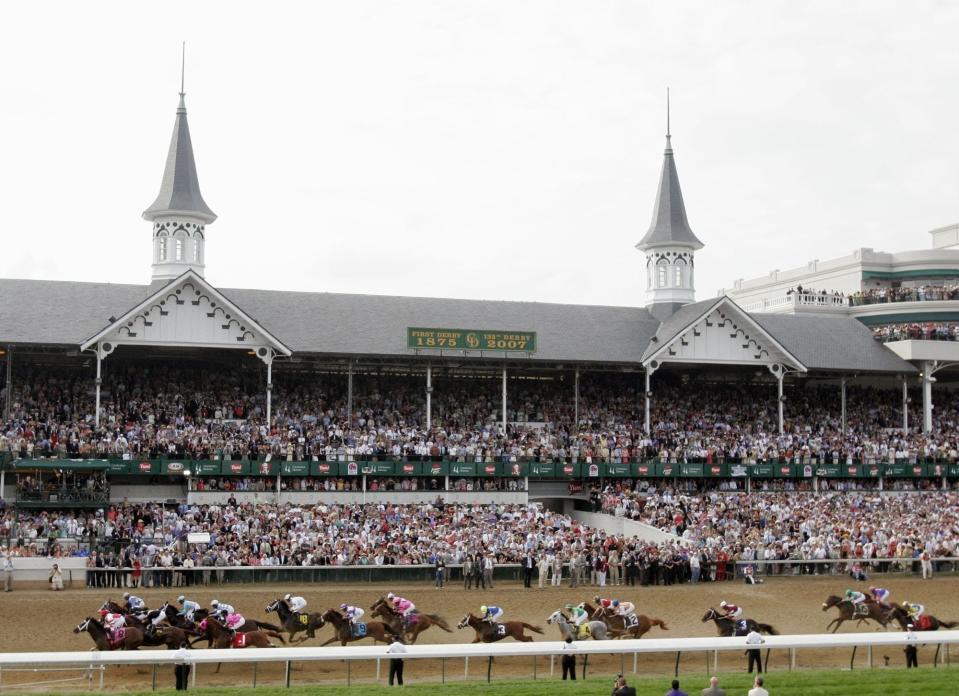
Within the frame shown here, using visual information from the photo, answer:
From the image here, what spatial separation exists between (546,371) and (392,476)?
8.03 meters

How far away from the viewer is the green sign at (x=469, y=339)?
38.9 m

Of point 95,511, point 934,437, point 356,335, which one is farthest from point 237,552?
point 934,437

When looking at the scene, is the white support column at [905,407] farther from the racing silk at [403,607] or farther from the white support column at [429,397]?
the racing silk at [403,607]

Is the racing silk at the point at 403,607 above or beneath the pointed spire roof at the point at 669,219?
beneath

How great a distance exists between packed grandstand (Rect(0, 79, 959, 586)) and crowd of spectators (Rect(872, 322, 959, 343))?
203 mm

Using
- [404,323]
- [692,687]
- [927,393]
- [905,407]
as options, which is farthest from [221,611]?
[927,393]

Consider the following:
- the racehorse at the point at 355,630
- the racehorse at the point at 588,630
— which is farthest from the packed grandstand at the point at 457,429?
the racehorse at the point at 588,630

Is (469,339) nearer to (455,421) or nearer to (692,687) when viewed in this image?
(455,421)

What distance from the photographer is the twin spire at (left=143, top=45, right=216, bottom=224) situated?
138 ft

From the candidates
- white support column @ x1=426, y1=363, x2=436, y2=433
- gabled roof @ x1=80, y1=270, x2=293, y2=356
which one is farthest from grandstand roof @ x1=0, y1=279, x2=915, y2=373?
gabled roof @ x1=80, y1=270, x2=293, y2=356

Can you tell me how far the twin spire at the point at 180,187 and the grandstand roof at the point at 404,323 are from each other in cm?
321

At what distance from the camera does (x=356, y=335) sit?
39625 mm

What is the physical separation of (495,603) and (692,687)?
34.7 feet

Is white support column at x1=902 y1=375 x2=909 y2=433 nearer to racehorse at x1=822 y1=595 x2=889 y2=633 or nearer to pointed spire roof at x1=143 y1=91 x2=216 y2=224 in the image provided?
racehorse at x1=822 y1=595 x2=889 y2=633
